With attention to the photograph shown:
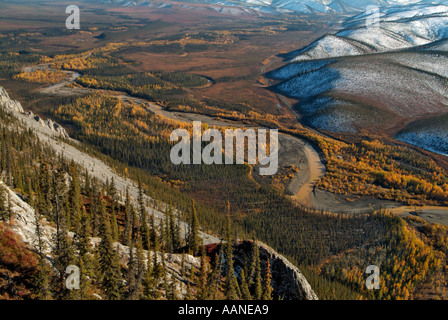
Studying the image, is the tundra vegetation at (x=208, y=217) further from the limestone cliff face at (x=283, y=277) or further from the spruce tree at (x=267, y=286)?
the limestone cliff face at (x=283, y=277)

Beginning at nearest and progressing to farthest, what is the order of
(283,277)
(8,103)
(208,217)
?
(283,277), (208,217), (8,103)

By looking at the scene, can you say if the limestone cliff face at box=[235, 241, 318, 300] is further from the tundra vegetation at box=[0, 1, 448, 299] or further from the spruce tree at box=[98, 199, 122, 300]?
the spruce tree at box=[98, 199, 122, 300]

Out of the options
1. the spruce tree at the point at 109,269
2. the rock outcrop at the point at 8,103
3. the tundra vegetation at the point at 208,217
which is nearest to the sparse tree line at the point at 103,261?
the spruce tree at the point at 109,269

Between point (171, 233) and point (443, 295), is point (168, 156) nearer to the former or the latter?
point (171, 233)

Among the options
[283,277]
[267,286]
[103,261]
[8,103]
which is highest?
[8,103]

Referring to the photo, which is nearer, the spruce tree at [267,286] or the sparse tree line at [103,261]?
the sparse tree line at [103,261]

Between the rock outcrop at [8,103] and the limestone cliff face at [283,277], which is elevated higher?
the rock outcrop at [8,103]

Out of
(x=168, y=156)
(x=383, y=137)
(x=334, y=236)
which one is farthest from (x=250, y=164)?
(x=383, y=137)

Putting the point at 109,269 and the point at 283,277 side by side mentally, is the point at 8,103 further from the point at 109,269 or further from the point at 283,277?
the point at 283,277

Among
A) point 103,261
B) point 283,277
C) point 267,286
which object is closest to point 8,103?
point 103,261
